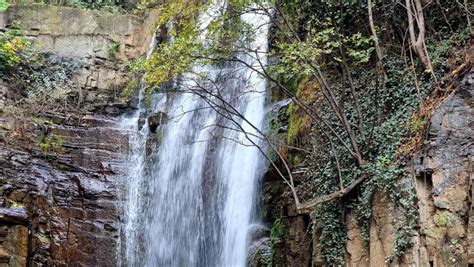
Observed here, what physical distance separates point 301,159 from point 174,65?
9.05 feet

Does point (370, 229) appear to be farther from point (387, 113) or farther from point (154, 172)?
point (154, 172)

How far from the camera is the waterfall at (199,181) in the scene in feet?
31.1

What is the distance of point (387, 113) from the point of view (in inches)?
288

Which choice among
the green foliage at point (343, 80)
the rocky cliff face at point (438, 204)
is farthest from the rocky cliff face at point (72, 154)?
the rocky cliff face at point (438, 204)

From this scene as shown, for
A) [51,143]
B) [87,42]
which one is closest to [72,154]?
[51,143]

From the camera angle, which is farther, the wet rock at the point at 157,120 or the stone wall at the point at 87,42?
the stone wall at the point at 87,42

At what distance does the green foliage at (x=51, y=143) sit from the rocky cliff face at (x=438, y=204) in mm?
7636

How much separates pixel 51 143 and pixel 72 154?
59cm

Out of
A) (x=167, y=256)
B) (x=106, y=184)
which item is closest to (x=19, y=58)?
(x=106, y=184)

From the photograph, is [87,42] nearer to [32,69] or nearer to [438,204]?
→ [32,69]

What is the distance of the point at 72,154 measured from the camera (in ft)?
38.3

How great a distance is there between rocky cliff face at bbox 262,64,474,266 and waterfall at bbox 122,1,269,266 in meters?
2.98

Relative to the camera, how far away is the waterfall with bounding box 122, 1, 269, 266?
31.1ft

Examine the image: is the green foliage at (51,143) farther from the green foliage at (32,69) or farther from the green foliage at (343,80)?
the green foliage at (343,80)
